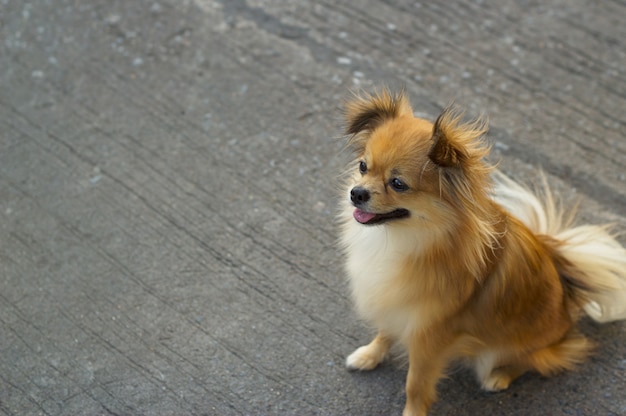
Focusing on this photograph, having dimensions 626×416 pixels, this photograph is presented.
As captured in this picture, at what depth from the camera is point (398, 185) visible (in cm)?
251

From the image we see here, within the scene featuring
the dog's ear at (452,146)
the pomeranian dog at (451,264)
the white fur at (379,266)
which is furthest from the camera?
the white fur at (379,266)

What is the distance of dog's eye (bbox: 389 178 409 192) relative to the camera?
250cm

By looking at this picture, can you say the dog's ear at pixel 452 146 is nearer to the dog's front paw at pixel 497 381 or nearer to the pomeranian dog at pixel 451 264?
the pomeranian dog at pixel 451 264

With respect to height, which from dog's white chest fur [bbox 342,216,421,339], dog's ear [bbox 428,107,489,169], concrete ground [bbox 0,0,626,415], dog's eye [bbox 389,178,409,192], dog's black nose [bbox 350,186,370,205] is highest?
dog's ear [bbox 428,107,489,169]

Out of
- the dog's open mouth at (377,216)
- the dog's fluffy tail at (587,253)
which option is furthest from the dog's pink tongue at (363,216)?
the dog's fluffy tail at (587,253)

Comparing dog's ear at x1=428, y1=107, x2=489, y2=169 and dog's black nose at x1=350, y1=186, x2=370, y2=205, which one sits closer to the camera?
dog's ear at x1=428, y1=107, x2=489, y2=169

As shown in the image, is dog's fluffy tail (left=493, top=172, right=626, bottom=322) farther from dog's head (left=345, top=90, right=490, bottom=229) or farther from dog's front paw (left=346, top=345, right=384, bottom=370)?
dog's front paw (left=346, top=345, right=384, bottom=370)

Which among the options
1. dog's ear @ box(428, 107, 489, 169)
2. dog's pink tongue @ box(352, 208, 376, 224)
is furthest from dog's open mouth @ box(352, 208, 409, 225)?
dog's ear @ box(428, 107, 489, 169)

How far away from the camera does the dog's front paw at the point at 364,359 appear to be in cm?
309

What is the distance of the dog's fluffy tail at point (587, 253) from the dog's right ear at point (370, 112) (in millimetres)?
516

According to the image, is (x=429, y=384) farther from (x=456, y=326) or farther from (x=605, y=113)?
(x=605, y=113)

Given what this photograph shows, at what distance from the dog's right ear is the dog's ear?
0.29 meters

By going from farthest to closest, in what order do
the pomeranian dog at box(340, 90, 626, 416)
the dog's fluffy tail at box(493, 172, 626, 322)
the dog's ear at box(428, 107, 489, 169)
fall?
the dog's fluffy tail at box(493, 172, 626, 322), the pomeranian dog at box(340, 90, 626, 416), the dog's ear at box(428, 107, 489, 169)

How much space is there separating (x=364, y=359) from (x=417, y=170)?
3.24 ft
